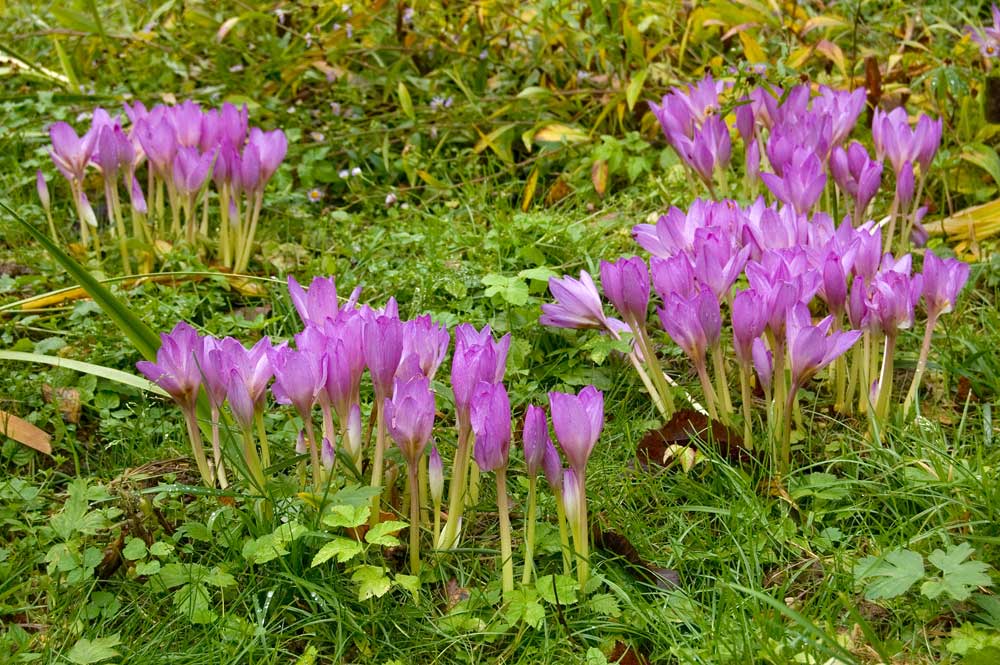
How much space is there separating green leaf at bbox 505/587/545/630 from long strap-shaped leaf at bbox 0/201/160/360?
39.2 inches

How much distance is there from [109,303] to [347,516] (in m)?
0.77

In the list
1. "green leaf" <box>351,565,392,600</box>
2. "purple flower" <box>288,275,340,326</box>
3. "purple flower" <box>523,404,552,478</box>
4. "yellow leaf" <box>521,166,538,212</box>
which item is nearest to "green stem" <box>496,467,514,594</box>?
"purple flower" <box>523,404,552,478</box>

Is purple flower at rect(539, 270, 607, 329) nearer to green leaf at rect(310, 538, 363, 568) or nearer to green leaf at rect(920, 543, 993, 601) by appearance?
green leaf at rect(310, 538, 363, 568)

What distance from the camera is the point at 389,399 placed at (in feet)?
6.59

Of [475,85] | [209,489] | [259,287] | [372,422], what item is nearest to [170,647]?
[209,489]

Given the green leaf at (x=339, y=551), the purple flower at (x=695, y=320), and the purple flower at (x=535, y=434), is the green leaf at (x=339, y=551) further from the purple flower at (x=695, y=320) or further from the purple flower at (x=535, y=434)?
the purple flower at (x=695, y=320)

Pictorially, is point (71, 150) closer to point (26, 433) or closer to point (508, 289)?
point (26, 433)

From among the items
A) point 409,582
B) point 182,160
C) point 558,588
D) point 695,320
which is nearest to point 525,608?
point 558,588

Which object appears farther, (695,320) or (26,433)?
(26,433)

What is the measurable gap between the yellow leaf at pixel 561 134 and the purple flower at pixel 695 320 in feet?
5.92

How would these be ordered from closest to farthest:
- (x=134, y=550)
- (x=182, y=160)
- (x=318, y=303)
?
(x=134, y=550), (x=318, y=303), (x=182, y=160)

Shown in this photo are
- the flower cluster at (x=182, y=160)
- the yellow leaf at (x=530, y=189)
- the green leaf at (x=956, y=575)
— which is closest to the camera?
the green leaf at (x=956, y=575)

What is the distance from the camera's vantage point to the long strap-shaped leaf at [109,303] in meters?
2.23

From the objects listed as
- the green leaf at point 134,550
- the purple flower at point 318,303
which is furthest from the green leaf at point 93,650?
the purple flower at point 318,303
